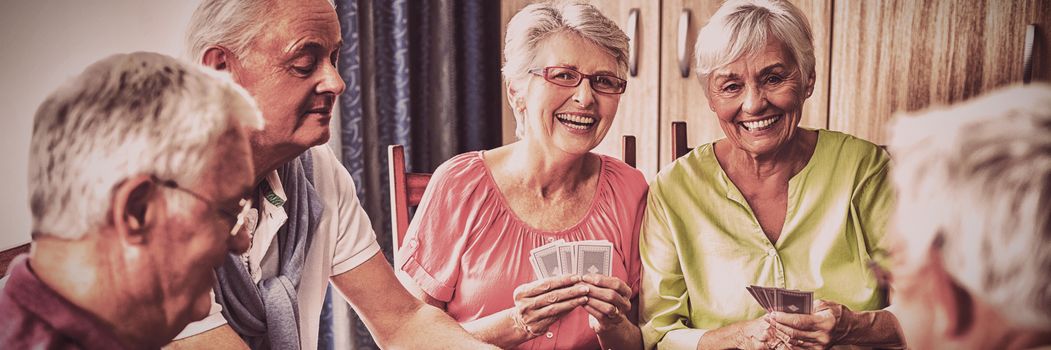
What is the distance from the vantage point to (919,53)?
1760mm

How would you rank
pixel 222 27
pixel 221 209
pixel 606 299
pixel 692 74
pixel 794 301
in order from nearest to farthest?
pixel 221 209, pixel 222 27, pixel 794 301, pixel 606 299, pixel 692 74

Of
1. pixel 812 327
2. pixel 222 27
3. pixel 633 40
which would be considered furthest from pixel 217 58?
pixel 812 327

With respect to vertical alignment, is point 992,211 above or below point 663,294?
above

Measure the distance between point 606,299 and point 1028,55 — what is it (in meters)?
1.00

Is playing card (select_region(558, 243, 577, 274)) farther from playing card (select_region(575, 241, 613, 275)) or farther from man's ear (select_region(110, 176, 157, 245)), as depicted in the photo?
man's ear (select_region(110, 176, 157, 245))

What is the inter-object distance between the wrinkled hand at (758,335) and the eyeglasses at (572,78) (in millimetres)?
608

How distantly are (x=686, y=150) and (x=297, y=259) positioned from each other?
1.01 m

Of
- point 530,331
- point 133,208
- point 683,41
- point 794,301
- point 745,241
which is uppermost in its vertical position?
point 683,41

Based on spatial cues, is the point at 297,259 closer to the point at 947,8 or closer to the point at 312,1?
the point at 312,1

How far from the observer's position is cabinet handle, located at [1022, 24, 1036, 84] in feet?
5.32

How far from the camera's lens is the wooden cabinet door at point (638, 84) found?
2053mm

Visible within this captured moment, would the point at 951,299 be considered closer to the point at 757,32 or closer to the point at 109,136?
the point at 757,32

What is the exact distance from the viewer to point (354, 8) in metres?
2.12

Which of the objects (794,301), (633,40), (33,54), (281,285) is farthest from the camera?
(633,40)
